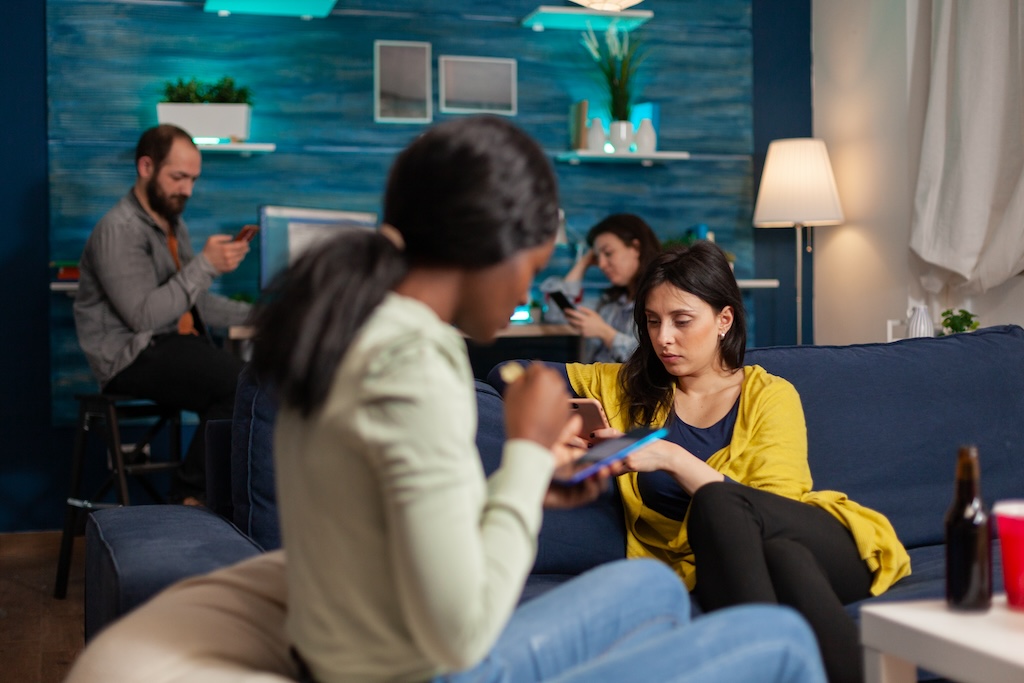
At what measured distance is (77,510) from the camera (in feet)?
12.5

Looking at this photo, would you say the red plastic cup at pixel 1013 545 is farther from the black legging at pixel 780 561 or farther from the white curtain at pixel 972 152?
the white curtain at pixel 972 152

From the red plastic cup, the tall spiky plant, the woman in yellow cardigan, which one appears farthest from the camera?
the tall spiky plant

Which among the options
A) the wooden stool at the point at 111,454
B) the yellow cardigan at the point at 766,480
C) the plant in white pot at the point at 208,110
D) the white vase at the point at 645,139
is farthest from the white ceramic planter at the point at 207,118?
the yellow cardigan at the point at 766,480

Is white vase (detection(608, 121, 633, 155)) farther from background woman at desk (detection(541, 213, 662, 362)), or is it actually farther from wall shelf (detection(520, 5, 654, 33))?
background woman at desk (detection(541, 213, 662, 362))

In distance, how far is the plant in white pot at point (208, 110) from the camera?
14.2ft

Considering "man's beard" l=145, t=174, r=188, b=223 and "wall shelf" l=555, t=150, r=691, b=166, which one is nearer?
"man's beard" l=145, t=174, r=188, b=223

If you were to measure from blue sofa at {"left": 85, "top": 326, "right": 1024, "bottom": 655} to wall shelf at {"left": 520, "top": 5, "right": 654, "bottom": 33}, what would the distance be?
8.02 ft

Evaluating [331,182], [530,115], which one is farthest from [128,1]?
[530,115]

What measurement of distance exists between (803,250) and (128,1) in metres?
3.19

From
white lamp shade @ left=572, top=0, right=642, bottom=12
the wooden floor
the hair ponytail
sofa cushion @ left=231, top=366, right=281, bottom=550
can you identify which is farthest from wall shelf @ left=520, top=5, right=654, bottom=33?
the hair ponytail

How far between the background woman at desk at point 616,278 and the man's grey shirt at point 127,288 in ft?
4.54

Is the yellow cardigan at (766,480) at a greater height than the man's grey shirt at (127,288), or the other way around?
the man's grey shirt at (127,288)

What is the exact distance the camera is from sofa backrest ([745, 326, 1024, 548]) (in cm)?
245

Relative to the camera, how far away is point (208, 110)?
4355 millimetres
